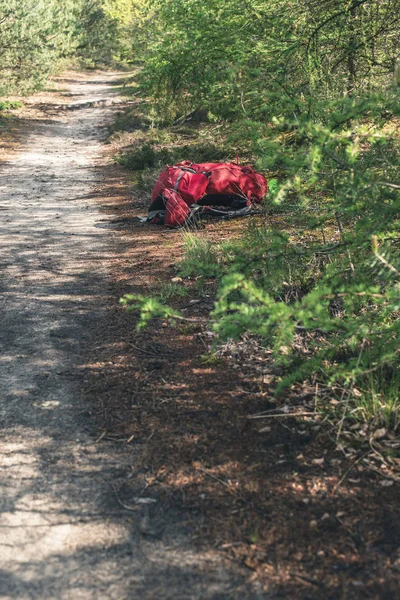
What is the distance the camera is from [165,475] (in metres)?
3.48

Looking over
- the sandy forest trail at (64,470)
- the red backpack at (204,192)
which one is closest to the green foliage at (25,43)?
the red backpack at (204,192)

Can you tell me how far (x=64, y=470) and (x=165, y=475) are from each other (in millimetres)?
535

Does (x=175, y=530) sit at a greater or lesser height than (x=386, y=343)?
lesser

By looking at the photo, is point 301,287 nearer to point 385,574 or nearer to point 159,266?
point 159,266

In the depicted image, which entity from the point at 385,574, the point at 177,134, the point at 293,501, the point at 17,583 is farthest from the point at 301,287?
the point at 177,134

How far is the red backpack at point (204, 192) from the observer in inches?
352

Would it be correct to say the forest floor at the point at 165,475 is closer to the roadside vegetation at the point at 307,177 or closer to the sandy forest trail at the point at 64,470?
the sandy forest trail at the point at 64,470

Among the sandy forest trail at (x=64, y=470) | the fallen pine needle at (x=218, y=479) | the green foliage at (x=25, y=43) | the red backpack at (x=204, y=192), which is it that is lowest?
the fallen pine needle at (x=218, y=479)

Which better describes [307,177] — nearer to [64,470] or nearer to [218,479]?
[218,479]

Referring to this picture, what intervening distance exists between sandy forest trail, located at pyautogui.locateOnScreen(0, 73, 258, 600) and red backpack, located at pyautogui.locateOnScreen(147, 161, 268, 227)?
3.97 feet

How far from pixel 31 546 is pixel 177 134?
1505 centimetres

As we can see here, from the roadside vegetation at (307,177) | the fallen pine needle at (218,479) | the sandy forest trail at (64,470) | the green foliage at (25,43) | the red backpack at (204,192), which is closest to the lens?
the sandy forest trail at (64,470)

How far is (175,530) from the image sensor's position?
10.0 ft

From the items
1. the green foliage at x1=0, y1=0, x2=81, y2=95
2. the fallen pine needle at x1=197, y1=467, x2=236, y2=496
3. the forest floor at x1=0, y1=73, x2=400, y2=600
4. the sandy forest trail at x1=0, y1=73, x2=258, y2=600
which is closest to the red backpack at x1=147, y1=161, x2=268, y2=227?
the sandy forest trail at x1=0, y1=73, x2=258, y2=600
